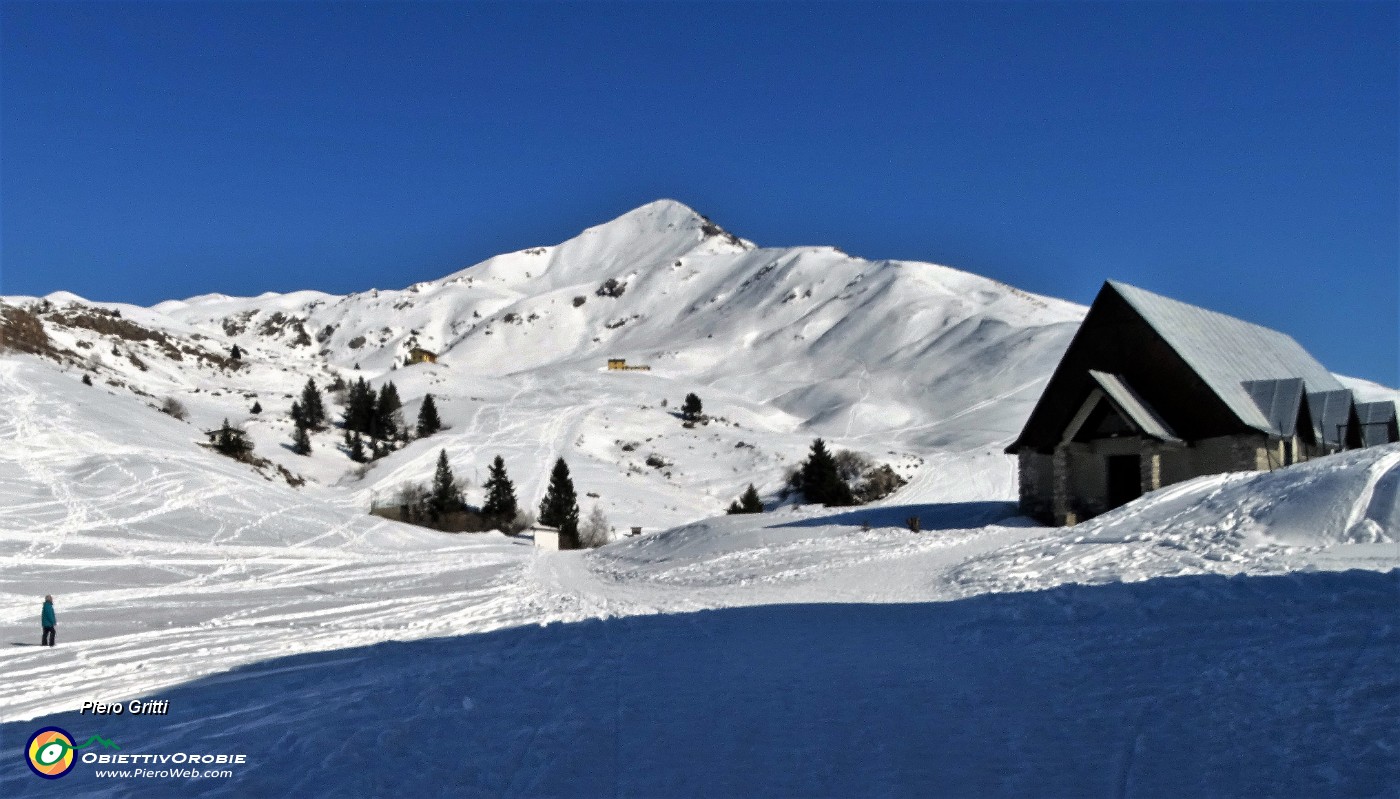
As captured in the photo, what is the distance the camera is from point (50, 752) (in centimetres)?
1028

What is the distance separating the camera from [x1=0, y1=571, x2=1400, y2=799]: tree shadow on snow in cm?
750

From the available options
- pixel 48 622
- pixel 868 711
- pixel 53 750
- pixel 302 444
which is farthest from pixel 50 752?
pixel 302 444

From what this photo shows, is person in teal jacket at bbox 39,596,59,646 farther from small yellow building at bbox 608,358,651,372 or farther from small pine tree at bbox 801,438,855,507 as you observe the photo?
small yellow building at bbox 608,358,651,372

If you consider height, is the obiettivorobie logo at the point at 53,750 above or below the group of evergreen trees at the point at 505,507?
below

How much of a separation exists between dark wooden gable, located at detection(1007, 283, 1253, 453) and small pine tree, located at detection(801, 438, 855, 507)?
1962cm

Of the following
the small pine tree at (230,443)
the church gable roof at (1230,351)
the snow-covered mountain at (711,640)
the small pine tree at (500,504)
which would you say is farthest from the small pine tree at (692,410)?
the church gable roof at (1230,351)

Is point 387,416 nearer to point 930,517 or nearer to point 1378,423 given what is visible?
point 930,517

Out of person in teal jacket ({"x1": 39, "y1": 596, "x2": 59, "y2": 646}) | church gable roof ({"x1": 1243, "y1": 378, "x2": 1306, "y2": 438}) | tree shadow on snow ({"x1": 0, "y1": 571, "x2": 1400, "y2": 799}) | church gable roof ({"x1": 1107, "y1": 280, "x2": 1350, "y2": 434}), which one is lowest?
tree shadow on snow ({"x1": 0, "y1": 571, "x2": 1400, "y2": 799})

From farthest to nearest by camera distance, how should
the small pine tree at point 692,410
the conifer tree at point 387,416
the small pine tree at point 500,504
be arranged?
the small pine tree at point 692,410, the conifer tree at point 387,416, the small pine tree at point 500,504

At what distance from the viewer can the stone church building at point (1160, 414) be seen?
27.2 metres

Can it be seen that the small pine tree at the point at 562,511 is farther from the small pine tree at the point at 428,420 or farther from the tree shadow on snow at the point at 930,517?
the small pine tree at the point at 428,420

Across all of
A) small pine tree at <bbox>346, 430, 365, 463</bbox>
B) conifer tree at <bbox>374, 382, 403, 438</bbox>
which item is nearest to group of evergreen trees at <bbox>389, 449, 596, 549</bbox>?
small pine tree at <bbox>346, 430, 365, 463</bbox>

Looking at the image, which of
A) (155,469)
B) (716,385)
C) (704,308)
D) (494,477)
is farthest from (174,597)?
(704,308)

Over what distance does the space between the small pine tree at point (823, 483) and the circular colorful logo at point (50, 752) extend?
134 ft
